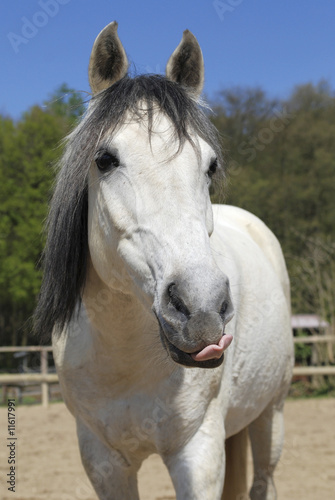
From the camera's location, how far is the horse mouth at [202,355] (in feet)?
5.24

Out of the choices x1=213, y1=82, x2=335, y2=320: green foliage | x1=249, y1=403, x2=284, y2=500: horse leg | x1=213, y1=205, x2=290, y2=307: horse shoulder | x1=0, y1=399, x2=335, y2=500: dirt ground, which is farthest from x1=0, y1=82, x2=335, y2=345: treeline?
x1=249, y1=403, x2=284, y2=500: horse leg

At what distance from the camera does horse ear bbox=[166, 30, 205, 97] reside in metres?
2.23

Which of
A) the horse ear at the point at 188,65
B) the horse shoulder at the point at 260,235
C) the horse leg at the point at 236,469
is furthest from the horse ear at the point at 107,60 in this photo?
the horse leg at the point at 236,469

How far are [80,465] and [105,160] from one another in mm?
4919

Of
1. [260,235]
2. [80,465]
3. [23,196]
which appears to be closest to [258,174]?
[23,196]

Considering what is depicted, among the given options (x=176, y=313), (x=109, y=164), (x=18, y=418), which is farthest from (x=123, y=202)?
(x=18, y=418)

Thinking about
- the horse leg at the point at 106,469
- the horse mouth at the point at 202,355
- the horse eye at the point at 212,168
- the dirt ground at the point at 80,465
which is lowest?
the dirt ground at the point at 80,465

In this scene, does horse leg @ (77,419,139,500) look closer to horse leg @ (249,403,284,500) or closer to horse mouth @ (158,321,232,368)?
horse mouth @ (158,321,232,368)

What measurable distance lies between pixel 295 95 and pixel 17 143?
9.83 meters

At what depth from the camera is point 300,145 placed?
1883 cm

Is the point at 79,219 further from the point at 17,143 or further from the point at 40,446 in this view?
the point at 17,143

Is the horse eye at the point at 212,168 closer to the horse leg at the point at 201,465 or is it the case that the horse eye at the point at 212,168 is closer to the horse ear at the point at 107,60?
the horse ear at the point at 107,60

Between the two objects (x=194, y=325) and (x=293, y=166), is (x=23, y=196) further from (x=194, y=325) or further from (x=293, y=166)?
(x=194, y=325)

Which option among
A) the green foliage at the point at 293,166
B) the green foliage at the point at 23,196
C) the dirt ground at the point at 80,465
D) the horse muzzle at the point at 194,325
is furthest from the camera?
the green foliage at the point at 23,196
